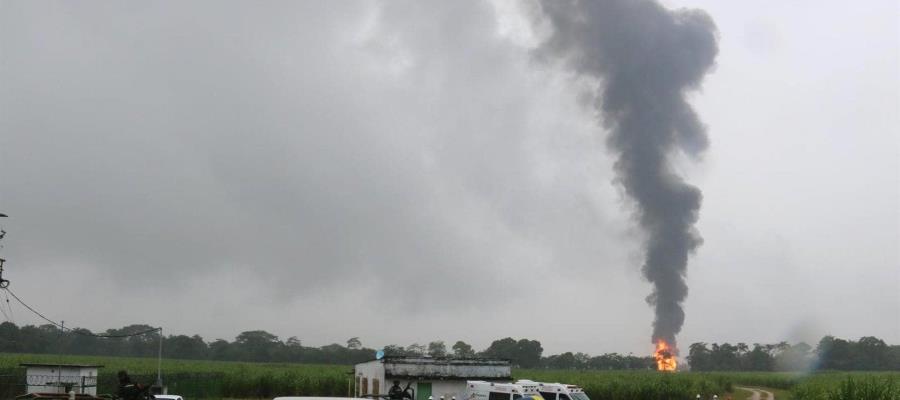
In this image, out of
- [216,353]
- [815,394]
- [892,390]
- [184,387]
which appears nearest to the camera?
[892,390]

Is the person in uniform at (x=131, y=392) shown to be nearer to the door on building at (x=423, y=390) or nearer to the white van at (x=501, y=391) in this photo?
the white van at (x=501, y=391)

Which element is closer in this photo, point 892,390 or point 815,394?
point 892,390

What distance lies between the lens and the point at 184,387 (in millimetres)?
48625

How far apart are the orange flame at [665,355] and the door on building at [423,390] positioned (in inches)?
1396

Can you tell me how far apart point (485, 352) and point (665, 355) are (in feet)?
221

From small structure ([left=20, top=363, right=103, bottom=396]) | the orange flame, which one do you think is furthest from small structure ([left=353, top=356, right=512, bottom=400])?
the orange flame

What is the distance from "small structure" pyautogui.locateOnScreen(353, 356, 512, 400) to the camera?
36031 millimetres

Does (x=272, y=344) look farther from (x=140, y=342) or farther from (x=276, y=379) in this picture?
(x=276, y=379)

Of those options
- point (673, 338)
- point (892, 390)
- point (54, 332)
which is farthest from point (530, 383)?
point (54, 332)

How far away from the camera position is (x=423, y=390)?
1441 inches

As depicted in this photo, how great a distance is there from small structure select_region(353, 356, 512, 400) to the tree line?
3189 inches

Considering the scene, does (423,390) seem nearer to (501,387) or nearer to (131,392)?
(501,387)

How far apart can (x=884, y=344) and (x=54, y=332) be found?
469 feet

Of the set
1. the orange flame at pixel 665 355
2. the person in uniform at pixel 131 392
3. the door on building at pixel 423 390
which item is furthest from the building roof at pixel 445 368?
the orange flame at pixel 665 355
